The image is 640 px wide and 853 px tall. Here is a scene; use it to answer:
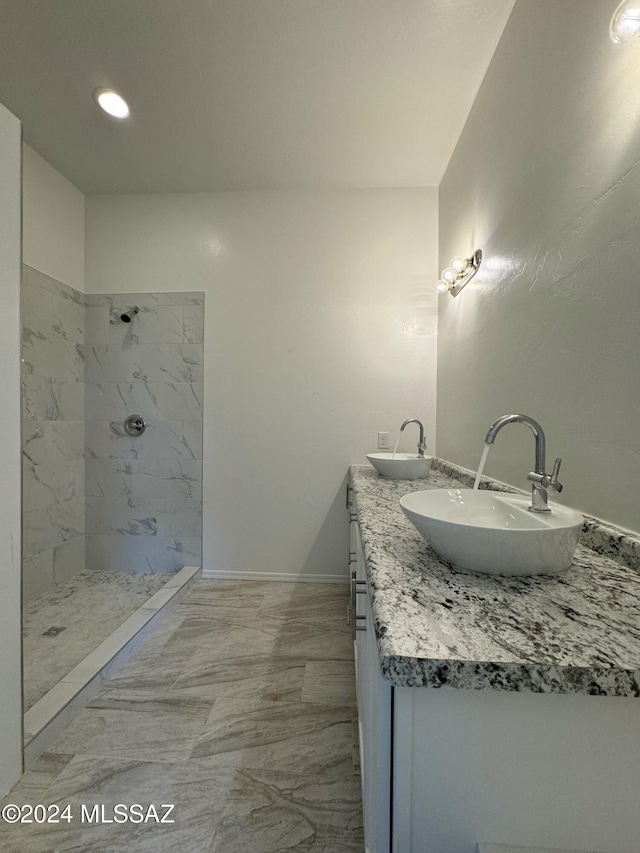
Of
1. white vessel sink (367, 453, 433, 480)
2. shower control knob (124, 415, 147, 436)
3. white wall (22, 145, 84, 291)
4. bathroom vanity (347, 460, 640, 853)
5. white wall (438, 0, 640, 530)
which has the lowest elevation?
bathroom vanity (347, 460, 640, 853)

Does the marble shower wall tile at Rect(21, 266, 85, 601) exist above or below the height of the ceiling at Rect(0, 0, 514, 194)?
below

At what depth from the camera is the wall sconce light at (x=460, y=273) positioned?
1.52m

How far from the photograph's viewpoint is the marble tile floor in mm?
869

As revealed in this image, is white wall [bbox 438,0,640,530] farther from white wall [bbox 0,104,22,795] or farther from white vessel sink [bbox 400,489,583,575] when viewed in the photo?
white wall [bbox 0,104,22,795]

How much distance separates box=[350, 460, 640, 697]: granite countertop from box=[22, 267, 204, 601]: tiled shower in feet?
6.12

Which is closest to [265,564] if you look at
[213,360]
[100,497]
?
[100,497]

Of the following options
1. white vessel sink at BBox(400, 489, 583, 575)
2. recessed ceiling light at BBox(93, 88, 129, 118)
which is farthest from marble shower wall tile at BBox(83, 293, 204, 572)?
white vessel sink at BBox(400, 489, 583, 575)

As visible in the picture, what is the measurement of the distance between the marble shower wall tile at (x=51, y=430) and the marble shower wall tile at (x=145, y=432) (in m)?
0.08

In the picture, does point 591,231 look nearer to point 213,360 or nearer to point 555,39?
point 555,39

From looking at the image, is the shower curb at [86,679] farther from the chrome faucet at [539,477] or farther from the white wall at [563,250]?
the white wall at [563,250]

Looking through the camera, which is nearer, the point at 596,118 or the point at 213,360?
the point at 596,118

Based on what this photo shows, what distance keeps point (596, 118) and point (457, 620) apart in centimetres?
116

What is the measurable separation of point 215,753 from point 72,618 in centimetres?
120

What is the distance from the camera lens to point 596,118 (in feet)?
2.63
